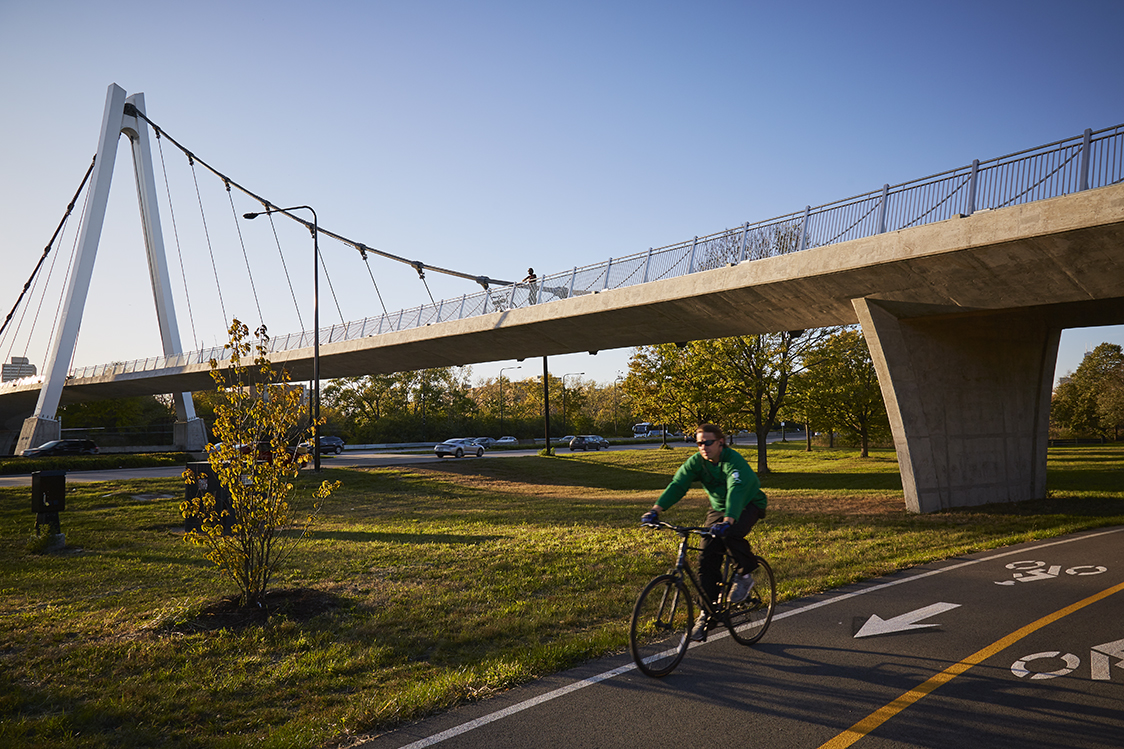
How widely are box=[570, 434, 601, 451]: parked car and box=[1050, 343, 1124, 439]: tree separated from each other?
37.3 meters

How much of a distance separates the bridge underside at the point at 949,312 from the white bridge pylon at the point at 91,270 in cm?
3631

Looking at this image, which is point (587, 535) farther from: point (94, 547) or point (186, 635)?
point (94, 547)

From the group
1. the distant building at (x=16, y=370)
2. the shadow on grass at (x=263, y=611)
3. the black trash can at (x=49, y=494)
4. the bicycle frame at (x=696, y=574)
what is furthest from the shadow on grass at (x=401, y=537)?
the distant building at (x=16, y=370)

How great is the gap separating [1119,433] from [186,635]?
243 feet

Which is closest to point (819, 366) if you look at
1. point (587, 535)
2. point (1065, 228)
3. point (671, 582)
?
point (1065, 228)

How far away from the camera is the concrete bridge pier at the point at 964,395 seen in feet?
54.9

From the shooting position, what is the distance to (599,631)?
20.7 ft

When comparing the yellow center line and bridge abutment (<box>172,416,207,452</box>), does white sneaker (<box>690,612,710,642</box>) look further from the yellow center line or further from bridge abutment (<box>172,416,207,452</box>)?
bridge abutment (<box>172,416,207,452</box>)

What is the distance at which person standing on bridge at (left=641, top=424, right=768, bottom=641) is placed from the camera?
551cm

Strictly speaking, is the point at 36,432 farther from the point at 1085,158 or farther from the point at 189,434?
the point at 1085,158

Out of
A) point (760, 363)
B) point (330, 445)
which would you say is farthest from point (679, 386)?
point (330, 445)

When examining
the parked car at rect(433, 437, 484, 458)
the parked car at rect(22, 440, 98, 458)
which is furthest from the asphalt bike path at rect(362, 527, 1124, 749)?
the parked car at rect(22, 440, 98, 458)

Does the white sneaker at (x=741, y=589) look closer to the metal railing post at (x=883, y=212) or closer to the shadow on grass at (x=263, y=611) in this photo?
the shadow on grass at (x=263, y=611)

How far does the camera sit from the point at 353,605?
7336 millimetres
